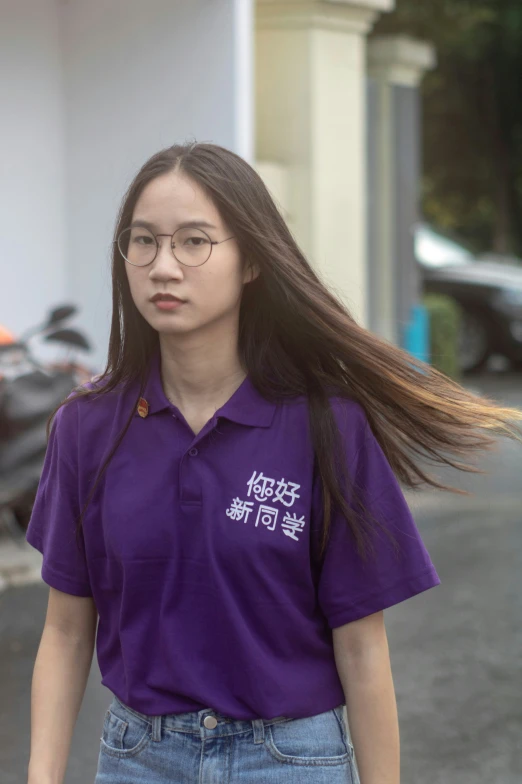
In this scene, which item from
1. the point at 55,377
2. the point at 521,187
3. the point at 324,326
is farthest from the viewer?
the point at 521,187

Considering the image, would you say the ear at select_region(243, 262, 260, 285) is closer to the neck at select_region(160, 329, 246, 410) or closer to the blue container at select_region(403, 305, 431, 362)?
the neck at select_region(160, 329, 246, 410)

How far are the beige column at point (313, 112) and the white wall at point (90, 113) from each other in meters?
1.69

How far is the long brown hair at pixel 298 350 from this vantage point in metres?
2.10

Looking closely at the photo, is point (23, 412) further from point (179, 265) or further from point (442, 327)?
point (442, 327)

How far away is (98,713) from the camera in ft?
15.4

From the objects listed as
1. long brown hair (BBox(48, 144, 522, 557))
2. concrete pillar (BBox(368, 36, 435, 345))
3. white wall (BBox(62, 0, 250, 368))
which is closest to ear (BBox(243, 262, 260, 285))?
long brown hair (BBox(48, 144, 522, 557))

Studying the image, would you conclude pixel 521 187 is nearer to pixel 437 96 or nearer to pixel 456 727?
pixel 437 96

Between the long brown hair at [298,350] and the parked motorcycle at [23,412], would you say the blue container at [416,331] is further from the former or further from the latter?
the long brown hair at [298,350]

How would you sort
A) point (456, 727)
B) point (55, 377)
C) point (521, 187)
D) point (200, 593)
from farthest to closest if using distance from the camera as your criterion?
point (521, 187) → point (55, 377) → point (456, 727) → point (200, 593)

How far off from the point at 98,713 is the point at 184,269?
2966mm

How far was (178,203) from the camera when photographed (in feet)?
6.83

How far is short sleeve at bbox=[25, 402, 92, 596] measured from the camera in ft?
7.17

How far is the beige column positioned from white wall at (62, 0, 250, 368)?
5.52 ft

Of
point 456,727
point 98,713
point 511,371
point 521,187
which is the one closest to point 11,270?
point 98,713
